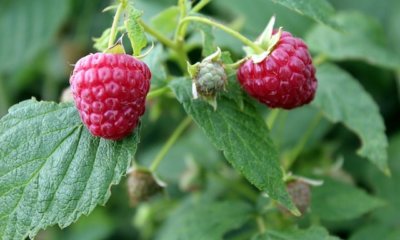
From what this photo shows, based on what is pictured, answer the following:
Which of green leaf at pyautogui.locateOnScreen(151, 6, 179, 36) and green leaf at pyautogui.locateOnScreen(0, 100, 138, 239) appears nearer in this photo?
green leaf at pyautogui.locateOnScreen(0, 100, 138, 239)

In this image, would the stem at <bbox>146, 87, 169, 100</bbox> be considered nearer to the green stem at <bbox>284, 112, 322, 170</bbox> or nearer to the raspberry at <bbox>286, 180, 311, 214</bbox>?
the raspberry at <bbox>286, 180, 311, 214</bbox>

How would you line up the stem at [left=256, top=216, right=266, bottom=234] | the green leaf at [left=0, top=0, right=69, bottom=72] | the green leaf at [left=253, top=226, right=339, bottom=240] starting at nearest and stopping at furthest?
1. the green leaf at [left=253, top=226, right=339, bottom=240]
2. the stem at [left=256, top=216, right=266, bottom=234]
3. the green leaf at [left=0, top=0, right=69, bottom=72]

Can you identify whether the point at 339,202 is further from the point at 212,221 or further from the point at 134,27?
the point at 134,27

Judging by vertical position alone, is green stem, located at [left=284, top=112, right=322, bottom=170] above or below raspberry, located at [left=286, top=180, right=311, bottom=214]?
below

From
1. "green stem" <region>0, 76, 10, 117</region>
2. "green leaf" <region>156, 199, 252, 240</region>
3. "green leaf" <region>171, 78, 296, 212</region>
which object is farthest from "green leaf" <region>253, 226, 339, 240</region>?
"green stem" <region>0, 76, 10, 117</region>

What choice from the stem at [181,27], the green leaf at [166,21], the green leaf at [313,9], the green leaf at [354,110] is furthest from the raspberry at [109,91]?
the green leaf at [354,110]

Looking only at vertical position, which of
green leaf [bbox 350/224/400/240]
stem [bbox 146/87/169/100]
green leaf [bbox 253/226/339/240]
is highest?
stem [bbox 146/87/169/100]

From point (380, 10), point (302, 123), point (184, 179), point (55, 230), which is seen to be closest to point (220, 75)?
point (184, 179)

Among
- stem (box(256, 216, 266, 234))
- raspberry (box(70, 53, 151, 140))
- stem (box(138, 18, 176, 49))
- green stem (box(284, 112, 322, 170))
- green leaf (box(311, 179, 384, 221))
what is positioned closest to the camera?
raspberry (box(70, 53, 151, 140))
